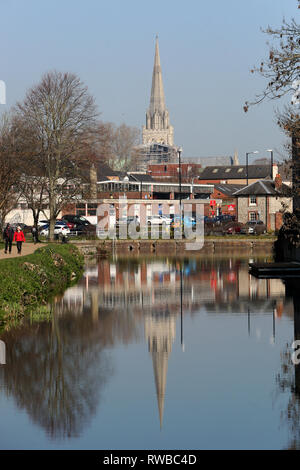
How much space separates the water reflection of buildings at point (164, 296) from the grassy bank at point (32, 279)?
2.76ft

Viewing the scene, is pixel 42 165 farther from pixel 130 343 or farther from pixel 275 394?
pixel 275 394

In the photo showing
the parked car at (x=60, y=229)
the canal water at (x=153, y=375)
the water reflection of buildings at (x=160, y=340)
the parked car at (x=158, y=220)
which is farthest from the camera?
the parked car at (x=158, y=220)

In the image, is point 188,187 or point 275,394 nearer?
point 275,394

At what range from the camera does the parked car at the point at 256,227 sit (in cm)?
7519

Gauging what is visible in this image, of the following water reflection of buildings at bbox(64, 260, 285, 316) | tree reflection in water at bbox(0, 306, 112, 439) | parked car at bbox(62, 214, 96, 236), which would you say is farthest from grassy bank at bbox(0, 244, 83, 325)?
parked car at bbox(62, 214, 96, 236)

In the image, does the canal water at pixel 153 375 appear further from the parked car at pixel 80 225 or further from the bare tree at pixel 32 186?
the parked car at pixel 80 225

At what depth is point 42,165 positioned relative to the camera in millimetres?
62250

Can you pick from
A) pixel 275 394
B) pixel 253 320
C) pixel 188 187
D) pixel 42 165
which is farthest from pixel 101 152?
pixel 188 187

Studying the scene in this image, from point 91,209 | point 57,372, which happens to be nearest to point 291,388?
point 57,372

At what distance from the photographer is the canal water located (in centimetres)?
1062

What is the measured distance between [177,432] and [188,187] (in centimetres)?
12750

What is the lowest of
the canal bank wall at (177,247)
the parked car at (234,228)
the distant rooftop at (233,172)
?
the canal bank wall at (177,247)

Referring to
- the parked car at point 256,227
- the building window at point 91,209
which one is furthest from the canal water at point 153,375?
the building window at point 91,209

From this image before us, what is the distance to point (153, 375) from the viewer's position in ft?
47.8
